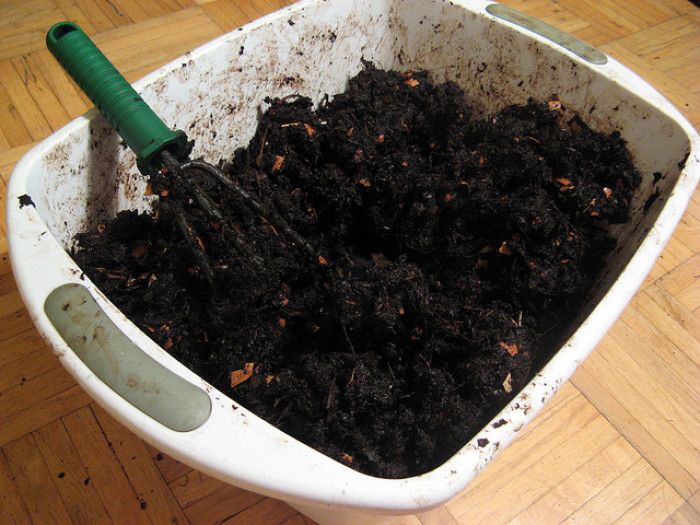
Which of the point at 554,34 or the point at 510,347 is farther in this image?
A: the point at 554,34

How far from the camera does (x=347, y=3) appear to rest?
697 mm

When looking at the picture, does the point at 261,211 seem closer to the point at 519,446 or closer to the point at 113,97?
the point at 113,97

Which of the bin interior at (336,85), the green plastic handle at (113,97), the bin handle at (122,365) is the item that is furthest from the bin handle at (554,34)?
the bin handle at (122,365)

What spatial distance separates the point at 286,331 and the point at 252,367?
0.06 meters

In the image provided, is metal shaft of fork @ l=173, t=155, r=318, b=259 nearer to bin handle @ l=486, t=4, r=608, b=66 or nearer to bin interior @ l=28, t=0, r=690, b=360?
bin interior @ l=28, t=0, r=690, b=360

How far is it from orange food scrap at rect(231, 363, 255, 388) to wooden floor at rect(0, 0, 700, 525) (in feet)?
0.72

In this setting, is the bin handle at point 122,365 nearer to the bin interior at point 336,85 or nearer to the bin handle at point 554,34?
the bin interior at point 336,85

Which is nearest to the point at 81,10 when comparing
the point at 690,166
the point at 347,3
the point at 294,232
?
the point at 347,3

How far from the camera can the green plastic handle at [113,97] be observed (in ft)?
1.57

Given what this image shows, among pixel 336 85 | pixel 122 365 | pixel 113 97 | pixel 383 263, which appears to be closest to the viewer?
pixel 122 365

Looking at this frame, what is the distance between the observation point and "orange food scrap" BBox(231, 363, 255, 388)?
1.61ft

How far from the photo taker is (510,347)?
0.50 m

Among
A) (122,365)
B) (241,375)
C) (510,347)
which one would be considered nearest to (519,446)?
(510,347)

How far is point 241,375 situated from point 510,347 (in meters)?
0.25
